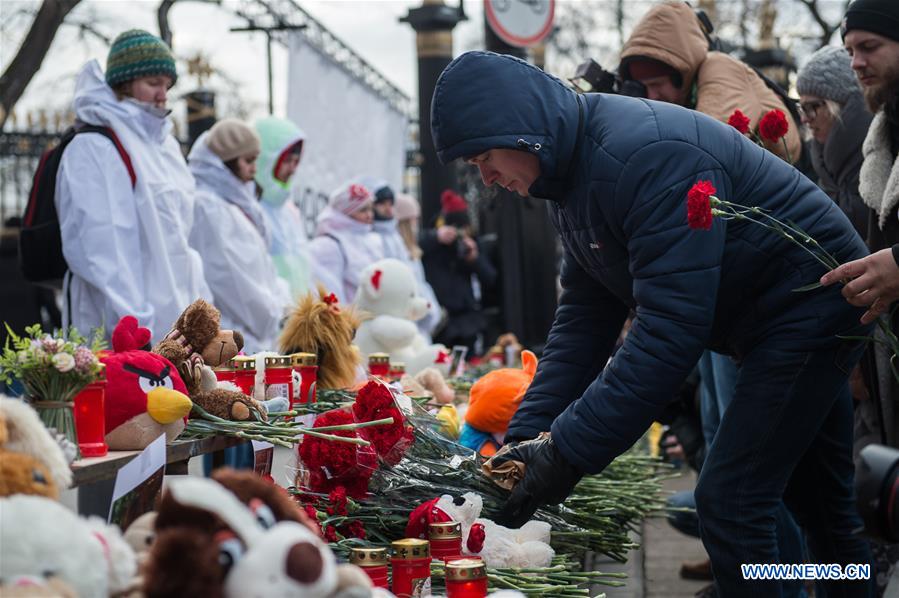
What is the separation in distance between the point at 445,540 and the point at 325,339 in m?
1.55

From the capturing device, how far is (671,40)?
457 centimetres

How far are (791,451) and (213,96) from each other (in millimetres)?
10958

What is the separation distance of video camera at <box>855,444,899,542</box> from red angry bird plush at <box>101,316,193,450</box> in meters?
1.61

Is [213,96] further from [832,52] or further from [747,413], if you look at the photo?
[747,413]

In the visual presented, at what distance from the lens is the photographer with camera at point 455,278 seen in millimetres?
10570

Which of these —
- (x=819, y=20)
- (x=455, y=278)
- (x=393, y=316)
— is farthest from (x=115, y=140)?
(x=819, y=20)

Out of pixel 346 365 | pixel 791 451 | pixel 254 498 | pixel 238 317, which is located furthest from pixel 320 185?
pixel 254 498

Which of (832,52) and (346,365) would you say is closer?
(346,365)

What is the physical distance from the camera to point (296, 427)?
320cm

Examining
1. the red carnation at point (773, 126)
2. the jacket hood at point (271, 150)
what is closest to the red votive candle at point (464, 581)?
the red carnation at point (773, 126)

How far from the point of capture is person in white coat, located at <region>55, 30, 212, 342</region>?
181 inches

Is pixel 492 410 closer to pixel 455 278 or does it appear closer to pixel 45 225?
pixel 45 225

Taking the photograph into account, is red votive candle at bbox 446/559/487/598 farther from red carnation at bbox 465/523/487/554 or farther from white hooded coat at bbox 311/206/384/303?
white hooded coat at bbox 311/206/384/303

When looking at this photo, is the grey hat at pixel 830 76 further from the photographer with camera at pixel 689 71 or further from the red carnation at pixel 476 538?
the red carnation at pixel 476 538
